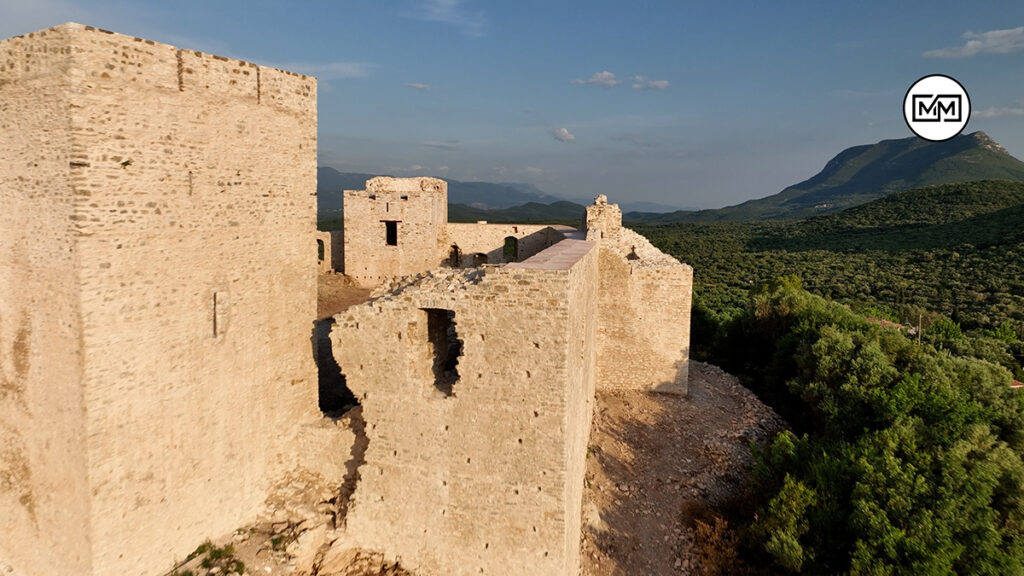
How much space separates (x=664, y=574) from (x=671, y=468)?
2467mm

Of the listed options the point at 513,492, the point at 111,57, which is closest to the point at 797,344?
the point at 513,492

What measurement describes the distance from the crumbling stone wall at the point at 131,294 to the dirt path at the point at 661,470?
17.5 ft

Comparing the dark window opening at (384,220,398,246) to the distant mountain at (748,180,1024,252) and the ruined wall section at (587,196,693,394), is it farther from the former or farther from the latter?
the distant mountain at (748,180,1024,252)

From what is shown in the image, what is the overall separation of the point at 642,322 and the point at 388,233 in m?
8.77

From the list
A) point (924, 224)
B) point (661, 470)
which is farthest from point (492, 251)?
point (924, 224)

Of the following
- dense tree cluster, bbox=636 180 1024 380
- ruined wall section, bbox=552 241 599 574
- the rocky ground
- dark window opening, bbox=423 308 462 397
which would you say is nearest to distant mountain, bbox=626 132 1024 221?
dense tree cluster, bbox=636 180 1024 380

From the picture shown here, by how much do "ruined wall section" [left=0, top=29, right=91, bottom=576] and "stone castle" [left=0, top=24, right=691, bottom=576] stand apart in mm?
29

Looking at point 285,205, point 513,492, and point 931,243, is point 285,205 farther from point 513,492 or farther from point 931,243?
point 931,243

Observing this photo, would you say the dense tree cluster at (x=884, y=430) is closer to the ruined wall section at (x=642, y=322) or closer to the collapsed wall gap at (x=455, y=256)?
the ruined wall section at (x=642, y=322)

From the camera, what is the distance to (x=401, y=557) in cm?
703

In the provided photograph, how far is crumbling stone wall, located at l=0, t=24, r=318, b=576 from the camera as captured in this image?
527 centimetres

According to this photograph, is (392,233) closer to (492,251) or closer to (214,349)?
(492,251)

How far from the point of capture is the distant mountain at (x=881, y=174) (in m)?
96.8

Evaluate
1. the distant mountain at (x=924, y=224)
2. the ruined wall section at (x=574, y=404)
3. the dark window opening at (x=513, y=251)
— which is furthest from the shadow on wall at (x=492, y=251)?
the distant mountain at (x=924, y=224)
